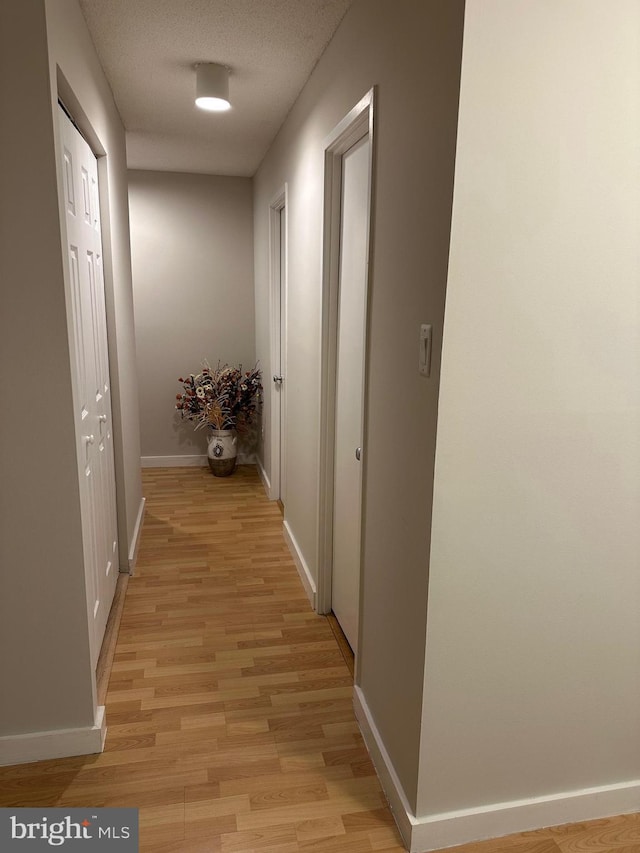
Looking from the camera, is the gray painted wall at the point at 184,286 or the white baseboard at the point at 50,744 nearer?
the white baseboard at the point at 50,744

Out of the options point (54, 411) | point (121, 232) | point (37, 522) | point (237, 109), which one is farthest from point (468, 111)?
point (121, 232)

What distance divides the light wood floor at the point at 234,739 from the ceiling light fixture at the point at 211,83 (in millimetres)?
2275

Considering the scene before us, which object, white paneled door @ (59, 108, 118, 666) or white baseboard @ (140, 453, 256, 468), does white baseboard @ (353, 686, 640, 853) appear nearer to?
white paneled door @ (59, 108, 118, 666)

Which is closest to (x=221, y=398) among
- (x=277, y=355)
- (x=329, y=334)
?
(x=277, y=355)

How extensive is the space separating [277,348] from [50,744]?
2853 mm

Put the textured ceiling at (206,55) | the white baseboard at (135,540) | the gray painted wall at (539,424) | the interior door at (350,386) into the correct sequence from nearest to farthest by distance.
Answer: the gray painted wall at (539,424)
the textured ceiling at (206,55)
the interior door at (350,386)
the white baseboard at (135,540)

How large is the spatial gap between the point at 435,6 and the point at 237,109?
2.06 m

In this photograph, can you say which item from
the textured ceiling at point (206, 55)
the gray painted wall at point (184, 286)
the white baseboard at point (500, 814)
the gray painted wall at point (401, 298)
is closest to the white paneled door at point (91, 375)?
the textured ceiling at point (206, 55)

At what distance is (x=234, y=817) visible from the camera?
1776 millimetres

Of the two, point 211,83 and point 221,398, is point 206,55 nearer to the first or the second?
point 211,83

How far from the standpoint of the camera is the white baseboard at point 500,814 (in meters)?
1.67

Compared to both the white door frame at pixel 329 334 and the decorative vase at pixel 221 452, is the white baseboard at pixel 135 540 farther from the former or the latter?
the white door frame at pixel 329 334

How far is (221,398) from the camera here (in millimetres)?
4992

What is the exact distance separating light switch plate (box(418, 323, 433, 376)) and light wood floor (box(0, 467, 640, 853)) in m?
1.30
